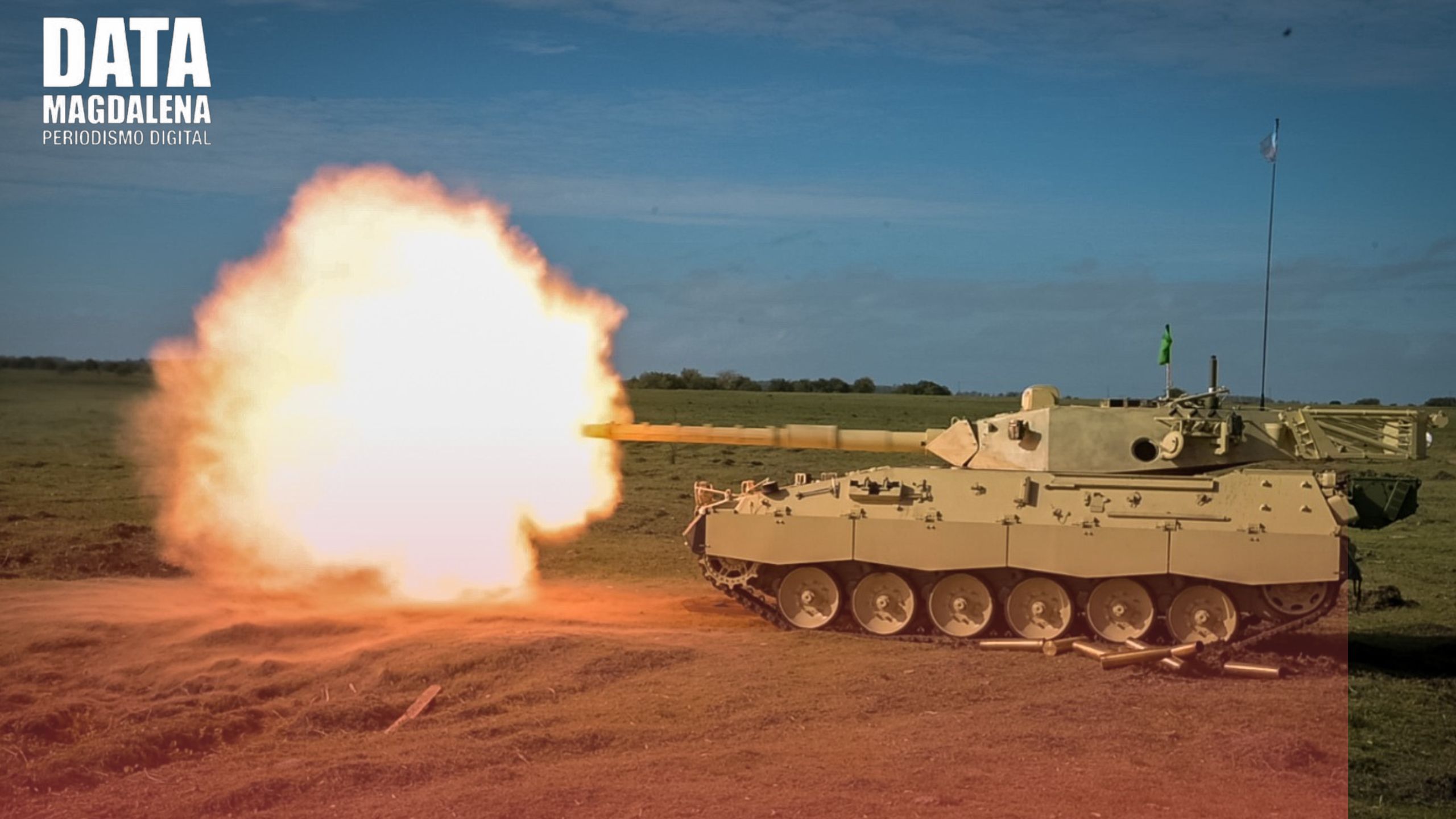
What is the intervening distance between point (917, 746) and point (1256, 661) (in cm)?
509

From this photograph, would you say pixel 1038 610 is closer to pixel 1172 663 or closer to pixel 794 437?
pixel 1172 663

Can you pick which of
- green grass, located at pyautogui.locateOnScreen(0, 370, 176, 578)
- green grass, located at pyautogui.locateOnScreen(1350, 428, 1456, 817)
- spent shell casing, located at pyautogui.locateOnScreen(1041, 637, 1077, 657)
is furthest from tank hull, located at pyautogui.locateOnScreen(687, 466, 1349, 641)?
green grass, located at pyautogui.locateOnScreen(0, 370, 176, 578)

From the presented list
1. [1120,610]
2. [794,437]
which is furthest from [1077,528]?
[794,437]

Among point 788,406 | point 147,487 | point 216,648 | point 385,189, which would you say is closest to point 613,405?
point 385,189

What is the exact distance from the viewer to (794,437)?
57.2 ft

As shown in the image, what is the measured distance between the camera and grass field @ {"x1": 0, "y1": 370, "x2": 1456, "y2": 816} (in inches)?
463

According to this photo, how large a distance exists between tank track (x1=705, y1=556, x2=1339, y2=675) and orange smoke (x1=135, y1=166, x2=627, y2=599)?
4.19 metres

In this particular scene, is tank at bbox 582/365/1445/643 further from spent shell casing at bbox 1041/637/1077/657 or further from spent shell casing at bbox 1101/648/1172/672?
spent shell casing at bbox 1101/648/1172/672

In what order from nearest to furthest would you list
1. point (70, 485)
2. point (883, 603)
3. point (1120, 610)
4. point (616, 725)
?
point (616, 725), point (1120, 610), point (883, 603), point (70, 485)

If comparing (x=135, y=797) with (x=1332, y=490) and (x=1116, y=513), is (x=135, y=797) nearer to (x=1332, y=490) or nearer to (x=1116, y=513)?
(x=1116, y=513)

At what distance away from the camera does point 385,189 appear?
19.7 metres

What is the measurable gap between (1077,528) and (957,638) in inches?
73.4

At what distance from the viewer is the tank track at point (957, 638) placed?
14078 mm

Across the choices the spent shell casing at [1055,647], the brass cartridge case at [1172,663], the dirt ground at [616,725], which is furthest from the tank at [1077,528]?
the brass cartridge case at [1172,663]
